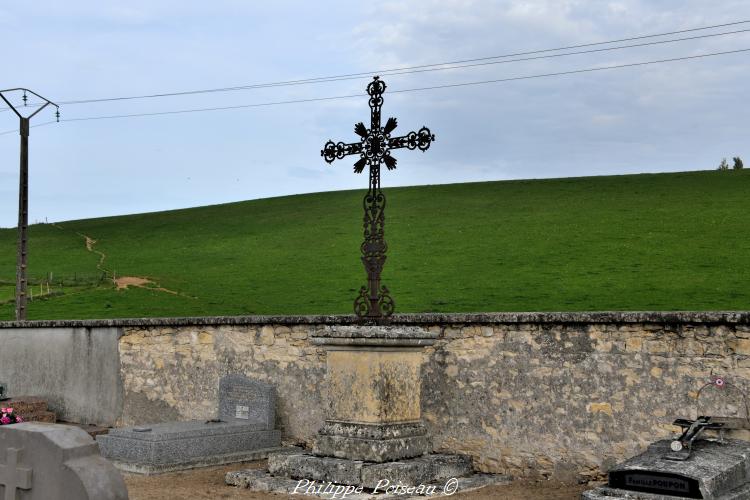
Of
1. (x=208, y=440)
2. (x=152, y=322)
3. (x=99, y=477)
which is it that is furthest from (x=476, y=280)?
(x=99, y=477)

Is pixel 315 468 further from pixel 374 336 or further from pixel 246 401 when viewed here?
pixel 246 401

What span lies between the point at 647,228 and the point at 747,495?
2236cm

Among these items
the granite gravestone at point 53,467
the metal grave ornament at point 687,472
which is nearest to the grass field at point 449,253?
the metal grave ornament at point 687,472

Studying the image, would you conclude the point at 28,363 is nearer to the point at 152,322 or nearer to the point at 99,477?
the point at 152,322

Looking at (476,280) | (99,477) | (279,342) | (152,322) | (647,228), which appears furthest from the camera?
(647,228)

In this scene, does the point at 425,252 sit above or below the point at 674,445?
above

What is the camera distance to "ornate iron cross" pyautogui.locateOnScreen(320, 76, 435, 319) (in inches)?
377

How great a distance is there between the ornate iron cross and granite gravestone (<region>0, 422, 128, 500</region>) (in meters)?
4.57

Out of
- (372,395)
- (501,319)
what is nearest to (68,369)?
(372,395)

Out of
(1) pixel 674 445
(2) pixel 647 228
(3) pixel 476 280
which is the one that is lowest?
(1) pixel 674 445

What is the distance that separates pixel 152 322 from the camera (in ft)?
45.7

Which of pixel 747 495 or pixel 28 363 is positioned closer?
pixel 747 495

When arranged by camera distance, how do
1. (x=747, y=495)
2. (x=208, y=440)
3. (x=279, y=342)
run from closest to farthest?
(x=747, y=495) < (x=208, y=440) < (x=279, y=342)

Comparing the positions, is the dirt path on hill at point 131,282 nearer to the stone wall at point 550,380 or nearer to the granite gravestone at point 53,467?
the stone wall at point 550,380
